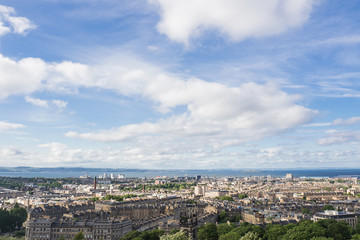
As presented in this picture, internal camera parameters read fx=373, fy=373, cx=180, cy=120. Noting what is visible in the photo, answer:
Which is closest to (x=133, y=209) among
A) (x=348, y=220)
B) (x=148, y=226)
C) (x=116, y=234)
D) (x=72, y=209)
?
(x=72, y=209)

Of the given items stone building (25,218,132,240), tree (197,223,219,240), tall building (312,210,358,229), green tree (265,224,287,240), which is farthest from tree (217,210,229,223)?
green tree (265,224,287,240)

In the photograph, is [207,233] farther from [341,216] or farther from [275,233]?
[341,216]

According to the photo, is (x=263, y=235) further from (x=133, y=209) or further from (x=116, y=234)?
(x=133, y=209)

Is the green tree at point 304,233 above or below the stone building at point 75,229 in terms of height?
above

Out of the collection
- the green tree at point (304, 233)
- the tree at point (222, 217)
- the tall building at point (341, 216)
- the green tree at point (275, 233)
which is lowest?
the tree at point (222, 217)

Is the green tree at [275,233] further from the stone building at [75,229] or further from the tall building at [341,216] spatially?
the tall building at [341,216]

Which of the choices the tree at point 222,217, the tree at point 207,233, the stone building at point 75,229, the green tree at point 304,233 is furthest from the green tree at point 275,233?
the tree at point 222,217

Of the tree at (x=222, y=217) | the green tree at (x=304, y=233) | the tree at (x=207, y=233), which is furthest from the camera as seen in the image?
the tree at (x=222, y=217)

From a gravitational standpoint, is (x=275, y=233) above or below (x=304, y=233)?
below

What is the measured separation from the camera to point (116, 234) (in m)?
71.0

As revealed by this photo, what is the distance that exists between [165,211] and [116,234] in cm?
3553

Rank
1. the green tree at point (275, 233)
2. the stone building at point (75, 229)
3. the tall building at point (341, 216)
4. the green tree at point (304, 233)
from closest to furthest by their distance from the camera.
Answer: the green tree at point (304, 233), the green tree at point (275, 233), the stone building at point (75, 229), the tall building at point (341, 216)

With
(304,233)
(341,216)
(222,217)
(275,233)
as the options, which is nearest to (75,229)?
→ (275,233)

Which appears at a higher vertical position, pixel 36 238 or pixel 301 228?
pixel 301 228
